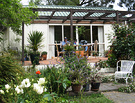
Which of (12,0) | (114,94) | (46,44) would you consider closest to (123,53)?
(114,94)

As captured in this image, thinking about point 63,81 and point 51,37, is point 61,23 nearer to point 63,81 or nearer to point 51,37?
point 51,37

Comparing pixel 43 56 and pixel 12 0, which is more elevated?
pixel 12 0

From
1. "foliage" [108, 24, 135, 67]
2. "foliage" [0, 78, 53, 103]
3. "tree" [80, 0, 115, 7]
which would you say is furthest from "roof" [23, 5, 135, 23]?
"tree" [80, 0, 115, 7]

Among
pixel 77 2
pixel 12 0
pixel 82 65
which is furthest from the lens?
pixel 77 2

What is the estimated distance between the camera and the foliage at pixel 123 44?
5750mm

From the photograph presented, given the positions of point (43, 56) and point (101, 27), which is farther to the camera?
point (101, 27)

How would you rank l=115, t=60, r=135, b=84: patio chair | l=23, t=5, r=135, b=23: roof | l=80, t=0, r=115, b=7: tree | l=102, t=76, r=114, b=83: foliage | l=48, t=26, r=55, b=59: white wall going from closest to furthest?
l=115, t=60, r=135, b=84: patio chair, l=102, t=76, r=114, b=83: foliage, l=23, t=5, r=135, b=23: roof, l=48, t=26, r=55, b=59: white wall, l=80, t=0, r=115, b=7: tree

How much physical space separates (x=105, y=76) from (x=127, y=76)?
788 mm

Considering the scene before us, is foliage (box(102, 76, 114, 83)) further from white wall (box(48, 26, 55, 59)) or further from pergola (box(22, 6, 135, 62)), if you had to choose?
white wall (box(48, 26, 55, 59))

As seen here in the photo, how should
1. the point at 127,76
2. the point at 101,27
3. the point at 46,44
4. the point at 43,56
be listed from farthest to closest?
the point at 101,27 < the point at 46,44 < the point at 43,56 < the point at 127,76

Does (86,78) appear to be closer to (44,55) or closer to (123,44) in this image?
(123,44)

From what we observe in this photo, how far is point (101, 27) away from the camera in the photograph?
11.0 m

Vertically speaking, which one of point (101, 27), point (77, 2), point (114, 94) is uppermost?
point (77, 2)

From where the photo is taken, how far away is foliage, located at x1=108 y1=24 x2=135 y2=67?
575 centimetres
